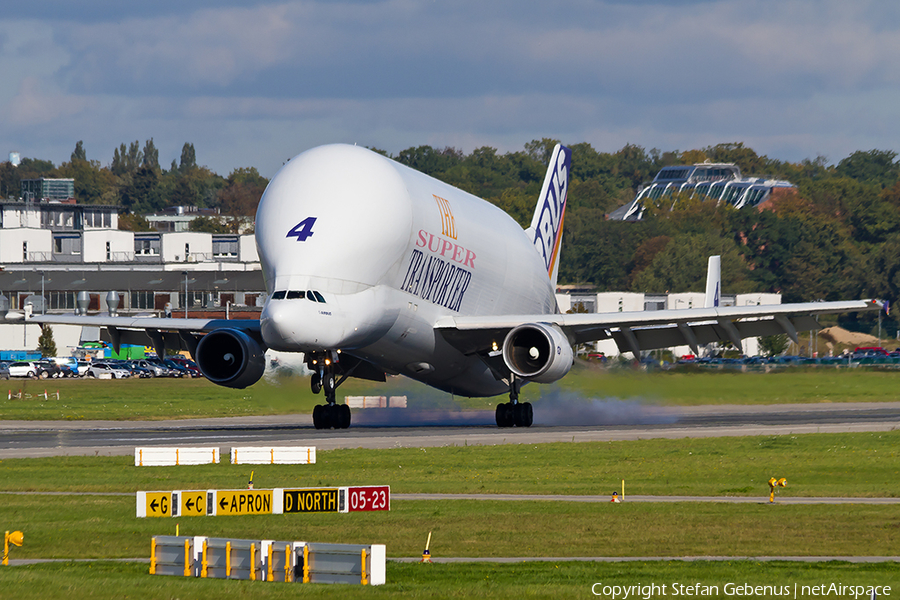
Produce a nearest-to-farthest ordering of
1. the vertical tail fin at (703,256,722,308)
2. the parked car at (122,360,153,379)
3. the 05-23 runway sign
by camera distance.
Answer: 1. the 05-23 runway sign
2. the vertical tail fin at (703,256,722,308)
3. the parked car at (122,360,153,379)

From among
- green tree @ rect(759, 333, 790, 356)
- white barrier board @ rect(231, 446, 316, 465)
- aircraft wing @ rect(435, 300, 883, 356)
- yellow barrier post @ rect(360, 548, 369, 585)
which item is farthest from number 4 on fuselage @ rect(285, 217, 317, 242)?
green tree @ rect(759, 333, 790, 356)

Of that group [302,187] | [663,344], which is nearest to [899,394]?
[663,344]

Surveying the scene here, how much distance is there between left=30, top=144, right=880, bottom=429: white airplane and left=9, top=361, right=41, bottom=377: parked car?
204 ft

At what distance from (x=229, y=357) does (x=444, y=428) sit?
7758 millimetres

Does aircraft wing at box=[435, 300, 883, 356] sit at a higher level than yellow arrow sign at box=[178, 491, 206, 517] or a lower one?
higher

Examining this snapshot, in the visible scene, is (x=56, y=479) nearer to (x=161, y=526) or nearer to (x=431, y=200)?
(x=161, y=526)

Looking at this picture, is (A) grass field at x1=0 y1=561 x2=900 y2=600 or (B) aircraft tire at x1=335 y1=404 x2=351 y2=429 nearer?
(A) grass field at x1=0 y1=561 x2=900 y2=600

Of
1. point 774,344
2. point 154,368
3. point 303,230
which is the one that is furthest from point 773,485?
point 154,368

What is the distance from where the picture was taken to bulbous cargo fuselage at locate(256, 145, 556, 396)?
3603cm

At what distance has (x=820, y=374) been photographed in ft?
204

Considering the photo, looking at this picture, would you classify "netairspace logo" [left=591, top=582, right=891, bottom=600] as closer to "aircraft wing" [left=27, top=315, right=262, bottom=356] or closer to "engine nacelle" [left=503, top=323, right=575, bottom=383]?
"engine nacelle" [left=503, top=323, right=575, bottom=383]

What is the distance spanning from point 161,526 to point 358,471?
862 cm

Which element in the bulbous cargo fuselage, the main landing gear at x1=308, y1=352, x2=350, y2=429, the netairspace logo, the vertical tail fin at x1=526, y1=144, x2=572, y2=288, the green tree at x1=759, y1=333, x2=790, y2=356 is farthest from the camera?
the green tree at x1=759, y1=333, x2=790, y2=356

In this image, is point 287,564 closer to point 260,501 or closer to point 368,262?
point 260,501
